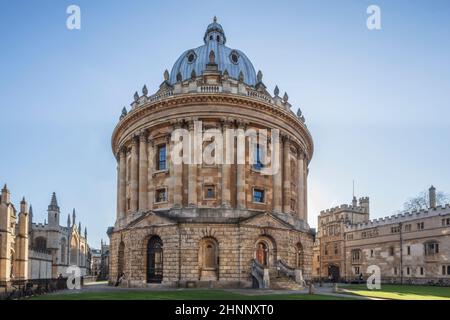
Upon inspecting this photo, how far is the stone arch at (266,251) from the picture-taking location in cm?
4266

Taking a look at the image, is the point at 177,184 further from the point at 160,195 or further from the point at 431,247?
the point at 431,247

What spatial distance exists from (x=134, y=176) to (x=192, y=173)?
7870 mm

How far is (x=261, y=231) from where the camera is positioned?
42.1 metres

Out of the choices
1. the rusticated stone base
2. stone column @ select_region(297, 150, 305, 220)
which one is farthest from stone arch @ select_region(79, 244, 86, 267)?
stone column @ select_region(297, 150, 305, 220)

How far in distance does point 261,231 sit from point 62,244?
61332 mm

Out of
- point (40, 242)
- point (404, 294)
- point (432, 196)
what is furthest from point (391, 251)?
point (40, 242)

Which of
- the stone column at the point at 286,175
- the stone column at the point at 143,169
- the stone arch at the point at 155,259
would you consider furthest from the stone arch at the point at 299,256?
the stone column at the point at 143,169

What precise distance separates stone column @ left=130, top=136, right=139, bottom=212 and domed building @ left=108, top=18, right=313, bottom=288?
0.10m

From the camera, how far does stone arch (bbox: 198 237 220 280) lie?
40.5 meters

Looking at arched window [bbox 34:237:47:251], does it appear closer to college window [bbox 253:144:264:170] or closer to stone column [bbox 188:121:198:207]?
stone column [bbox 188:121:198:207]

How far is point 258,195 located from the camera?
45.1 m

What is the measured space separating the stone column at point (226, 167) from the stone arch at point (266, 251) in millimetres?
4725
